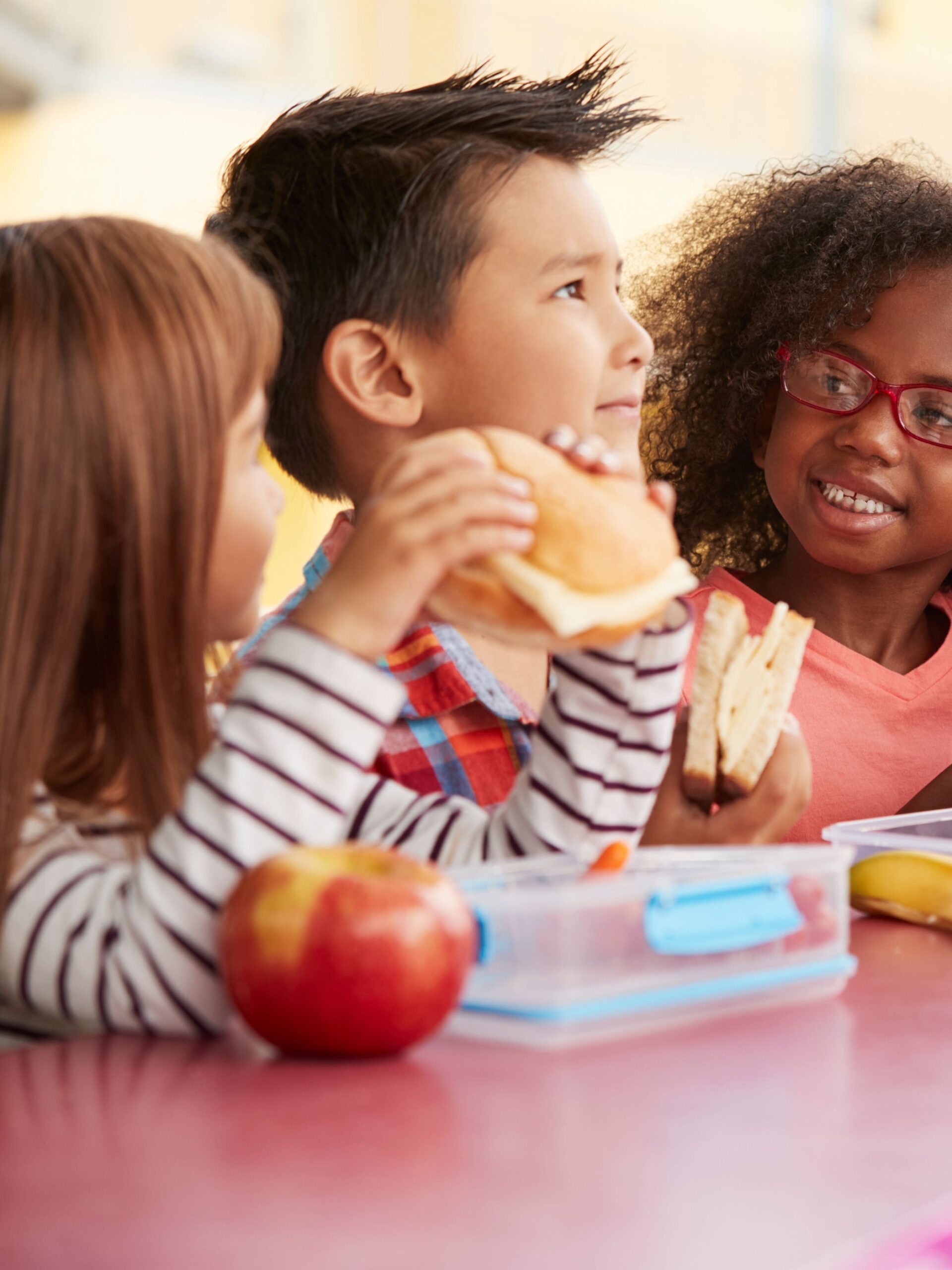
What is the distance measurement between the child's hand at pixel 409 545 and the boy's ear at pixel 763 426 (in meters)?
Answer: 1.33

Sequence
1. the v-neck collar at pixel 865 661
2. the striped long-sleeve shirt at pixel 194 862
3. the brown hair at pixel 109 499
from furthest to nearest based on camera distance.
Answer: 1. the v-neck collar at pixel 865 661
2. the brown hair at pixel 109 499
3. the striped long-sleeve shirt at pixel 194 862

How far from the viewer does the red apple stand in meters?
0.79

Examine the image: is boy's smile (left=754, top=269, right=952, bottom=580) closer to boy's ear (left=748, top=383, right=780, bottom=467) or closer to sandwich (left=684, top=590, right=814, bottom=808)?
boy's ear (left=748, top=383, right=780, bottom=467)

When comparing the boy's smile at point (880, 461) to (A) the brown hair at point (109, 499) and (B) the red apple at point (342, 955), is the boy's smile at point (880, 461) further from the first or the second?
(B) the red apple at point (342, 955)

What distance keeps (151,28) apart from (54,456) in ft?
27.7

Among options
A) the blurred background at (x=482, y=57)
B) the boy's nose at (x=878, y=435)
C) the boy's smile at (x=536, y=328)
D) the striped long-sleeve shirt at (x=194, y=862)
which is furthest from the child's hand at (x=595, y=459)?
the blurred background at (x=482, y=57)

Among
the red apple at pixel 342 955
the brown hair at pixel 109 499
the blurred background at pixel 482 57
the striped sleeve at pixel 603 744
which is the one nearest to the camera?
the red apple at pixel 342 955

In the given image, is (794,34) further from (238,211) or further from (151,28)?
(238,211)

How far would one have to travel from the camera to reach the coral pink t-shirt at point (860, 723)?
198 centimetres

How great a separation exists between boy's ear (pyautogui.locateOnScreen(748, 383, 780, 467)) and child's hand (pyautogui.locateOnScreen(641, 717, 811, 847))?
3.40ft

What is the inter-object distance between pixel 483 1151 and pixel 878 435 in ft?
4.89

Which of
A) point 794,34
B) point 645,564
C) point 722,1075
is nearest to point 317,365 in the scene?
point 645,564

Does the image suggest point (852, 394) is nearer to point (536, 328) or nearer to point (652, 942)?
point (536, 328)

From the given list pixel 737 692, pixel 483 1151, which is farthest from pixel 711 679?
pixel 483 1151
